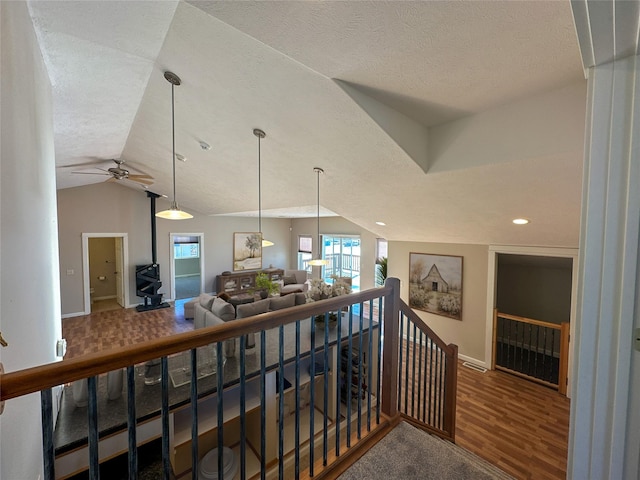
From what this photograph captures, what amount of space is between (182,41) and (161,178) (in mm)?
4623

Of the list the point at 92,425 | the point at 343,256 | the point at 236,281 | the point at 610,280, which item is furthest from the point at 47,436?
the point at 343,256

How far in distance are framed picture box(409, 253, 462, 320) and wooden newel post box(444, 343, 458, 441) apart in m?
2.77

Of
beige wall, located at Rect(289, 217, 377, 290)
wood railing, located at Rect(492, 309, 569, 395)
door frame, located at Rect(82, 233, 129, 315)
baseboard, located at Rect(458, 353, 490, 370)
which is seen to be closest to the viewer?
wood railing, located at Rect(492, 309, 569, 395)

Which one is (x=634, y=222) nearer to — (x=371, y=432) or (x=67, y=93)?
(x=371, y=432)

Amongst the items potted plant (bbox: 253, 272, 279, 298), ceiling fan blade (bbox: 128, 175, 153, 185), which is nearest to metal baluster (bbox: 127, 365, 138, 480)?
potted plant (bbox: 253, 272, 279, 298)

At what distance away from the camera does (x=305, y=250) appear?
34.2ft

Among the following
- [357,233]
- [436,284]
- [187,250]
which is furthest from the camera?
[187,250]

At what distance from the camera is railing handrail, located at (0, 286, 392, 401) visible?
0.71 m

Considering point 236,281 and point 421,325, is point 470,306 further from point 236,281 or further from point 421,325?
point 236,281

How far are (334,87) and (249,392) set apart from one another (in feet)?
10.2

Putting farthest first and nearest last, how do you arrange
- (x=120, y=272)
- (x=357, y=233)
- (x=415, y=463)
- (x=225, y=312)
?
1. (x=357, y=233)
2. (x=120, y=272)
3. (x=225, y=312)
4. (x=415, y=463)

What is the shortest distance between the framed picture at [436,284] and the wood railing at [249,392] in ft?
7.97

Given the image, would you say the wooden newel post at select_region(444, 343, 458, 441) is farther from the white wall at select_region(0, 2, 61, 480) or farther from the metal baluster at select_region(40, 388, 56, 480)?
the white wall at select_region(0, 2, 61, 480)

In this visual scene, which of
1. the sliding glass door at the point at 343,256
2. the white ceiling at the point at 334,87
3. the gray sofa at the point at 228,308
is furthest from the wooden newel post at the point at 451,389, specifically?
the sliding glass door at the point at 343,256
